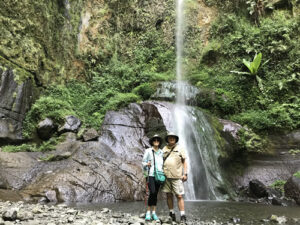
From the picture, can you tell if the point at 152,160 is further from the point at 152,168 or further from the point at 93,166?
the point at 93,166

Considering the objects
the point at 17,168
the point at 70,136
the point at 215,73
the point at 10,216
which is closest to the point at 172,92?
the point at 215,73

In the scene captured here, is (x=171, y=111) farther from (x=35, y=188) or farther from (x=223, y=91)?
(x=35, y=188)

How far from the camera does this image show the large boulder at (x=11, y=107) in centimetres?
1185

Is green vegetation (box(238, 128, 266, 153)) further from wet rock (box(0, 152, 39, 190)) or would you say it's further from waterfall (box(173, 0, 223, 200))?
wet rock (box(0, 152, 39, 190))

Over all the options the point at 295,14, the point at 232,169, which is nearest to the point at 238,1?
the point at 295,14

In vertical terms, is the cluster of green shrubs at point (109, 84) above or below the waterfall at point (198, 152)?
above

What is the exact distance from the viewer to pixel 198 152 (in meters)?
11.5

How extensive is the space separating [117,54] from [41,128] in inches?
433

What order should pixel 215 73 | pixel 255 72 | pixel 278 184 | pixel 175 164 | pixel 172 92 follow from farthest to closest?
pixel 215 73 → pixel 255 72 → pixel 172 92 → pixel 278 184 → pixel 175 164

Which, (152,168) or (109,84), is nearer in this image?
(152,168)

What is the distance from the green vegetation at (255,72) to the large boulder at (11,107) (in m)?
9.84

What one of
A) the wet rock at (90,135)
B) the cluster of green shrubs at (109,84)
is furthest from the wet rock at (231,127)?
the wet rock at (90,135)

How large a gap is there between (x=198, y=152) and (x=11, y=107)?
359 inches

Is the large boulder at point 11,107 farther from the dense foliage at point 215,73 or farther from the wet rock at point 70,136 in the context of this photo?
the wet rock at point 70,136
